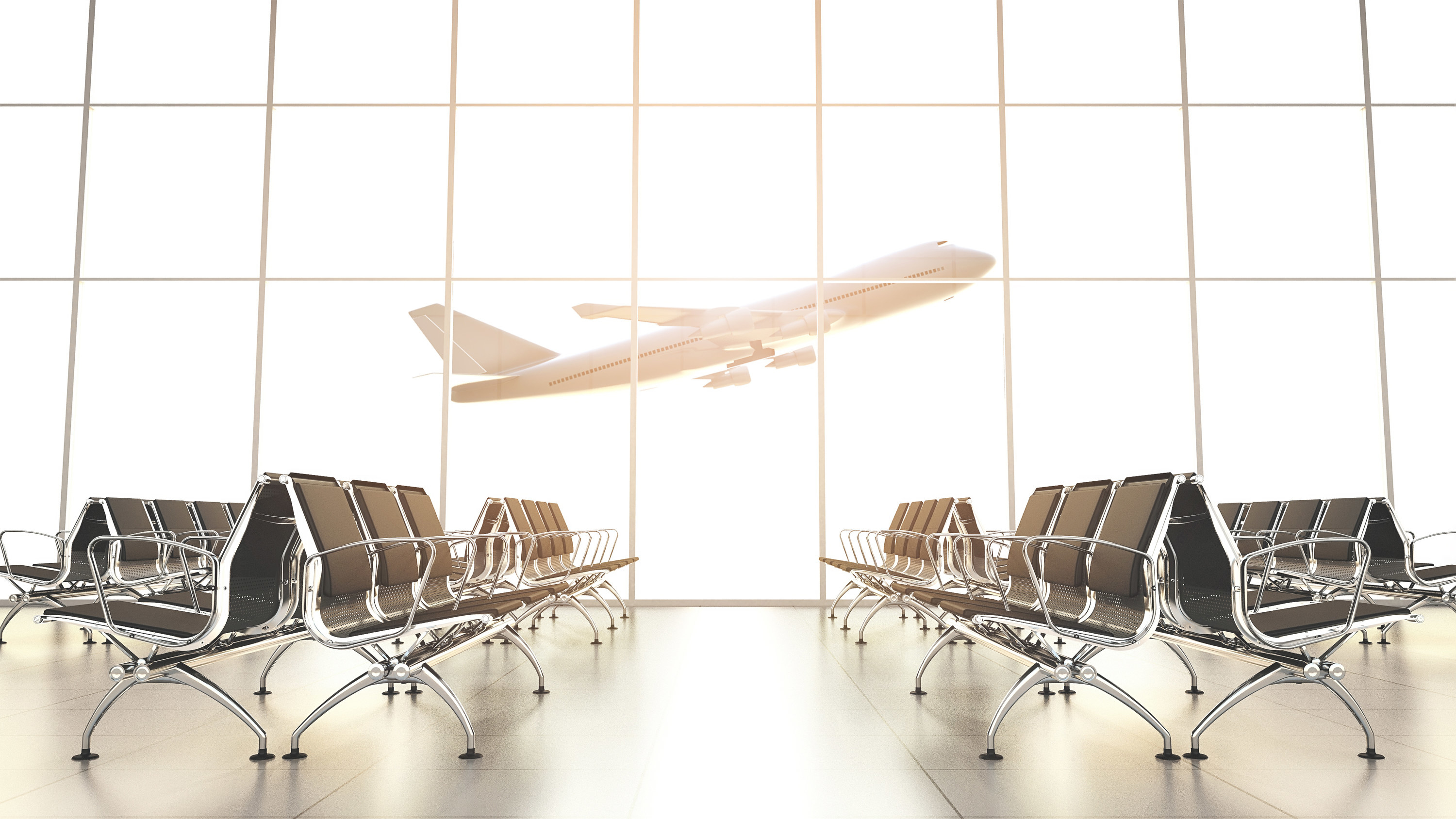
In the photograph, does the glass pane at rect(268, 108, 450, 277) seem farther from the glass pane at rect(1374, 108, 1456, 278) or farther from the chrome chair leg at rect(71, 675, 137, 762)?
the glass pane at rect(1374, 108, 1456, 278)

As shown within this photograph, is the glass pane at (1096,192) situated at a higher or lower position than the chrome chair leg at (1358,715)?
higher

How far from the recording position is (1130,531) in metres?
3.13

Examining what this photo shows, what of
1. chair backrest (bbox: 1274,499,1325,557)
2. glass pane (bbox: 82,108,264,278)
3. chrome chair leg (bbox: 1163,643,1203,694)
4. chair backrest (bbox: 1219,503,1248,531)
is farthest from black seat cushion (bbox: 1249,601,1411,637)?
glass pane (bbox: 82,108,264,278)

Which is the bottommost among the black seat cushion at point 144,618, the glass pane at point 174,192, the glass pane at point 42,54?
the black seat cushion at point 144,618

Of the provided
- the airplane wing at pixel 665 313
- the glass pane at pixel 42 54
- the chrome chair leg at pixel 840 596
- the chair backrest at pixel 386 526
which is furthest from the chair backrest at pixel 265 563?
the glass pane at pixel 42 54

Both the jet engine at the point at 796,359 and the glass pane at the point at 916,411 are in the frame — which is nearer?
the glass pane at the point at 916,411

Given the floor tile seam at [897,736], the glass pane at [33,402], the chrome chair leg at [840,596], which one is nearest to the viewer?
the floor tile seam at [897,736]

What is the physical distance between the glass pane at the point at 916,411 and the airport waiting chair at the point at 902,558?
61 cm

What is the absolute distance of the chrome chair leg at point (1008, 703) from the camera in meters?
2.87

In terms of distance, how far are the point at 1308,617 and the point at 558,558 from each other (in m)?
4.97

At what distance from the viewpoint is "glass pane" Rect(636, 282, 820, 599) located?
332 inches

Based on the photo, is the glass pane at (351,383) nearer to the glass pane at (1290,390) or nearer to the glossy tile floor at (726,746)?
the glossy tile floor at (726,746)

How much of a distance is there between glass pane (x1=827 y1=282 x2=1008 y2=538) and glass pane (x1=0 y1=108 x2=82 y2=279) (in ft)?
22.8

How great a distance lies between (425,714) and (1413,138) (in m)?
9.88
